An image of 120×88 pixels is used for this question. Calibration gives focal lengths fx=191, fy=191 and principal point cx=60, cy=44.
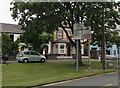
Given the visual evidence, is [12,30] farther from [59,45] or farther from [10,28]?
[59,45]

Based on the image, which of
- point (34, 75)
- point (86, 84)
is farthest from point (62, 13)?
point (86, 84)

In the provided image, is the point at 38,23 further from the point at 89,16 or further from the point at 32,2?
the point at 89,16

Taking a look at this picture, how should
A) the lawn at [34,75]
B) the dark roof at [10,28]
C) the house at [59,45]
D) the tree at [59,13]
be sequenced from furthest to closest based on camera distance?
the house at [59,45], the dark roof at [10,28], the tree at [59,13], the lawn at [34,75]

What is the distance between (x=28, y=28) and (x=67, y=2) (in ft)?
→ 16.7

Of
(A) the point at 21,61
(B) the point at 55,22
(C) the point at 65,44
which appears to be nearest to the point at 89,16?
(B) the point at 55,22

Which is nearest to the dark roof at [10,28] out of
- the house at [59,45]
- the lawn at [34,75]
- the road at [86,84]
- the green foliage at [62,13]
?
the house at [59,45]

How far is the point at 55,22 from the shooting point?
1833 cm

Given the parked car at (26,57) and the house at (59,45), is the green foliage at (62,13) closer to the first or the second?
the parked car at (26,57)

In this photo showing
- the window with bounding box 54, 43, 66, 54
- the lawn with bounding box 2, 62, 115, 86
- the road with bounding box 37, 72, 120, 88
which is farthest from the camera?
the window with bounding box 54, 43, 66, 54

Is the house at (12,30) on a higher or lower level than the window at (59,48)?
higher

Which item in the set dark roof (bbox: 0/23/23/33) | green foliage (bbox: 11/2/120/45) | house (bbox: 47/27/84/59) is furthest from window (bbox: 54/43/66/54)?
green foliage (bbox: 11/2/120/45)

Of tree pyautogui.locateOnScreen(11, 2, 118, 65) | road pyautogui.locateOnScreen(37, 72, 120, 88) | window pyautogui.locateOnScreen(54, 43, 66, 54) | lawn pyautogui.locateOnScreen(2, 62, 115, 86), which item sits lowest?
road pyautogui.locateOnScreen(37, 72, 120, 88)

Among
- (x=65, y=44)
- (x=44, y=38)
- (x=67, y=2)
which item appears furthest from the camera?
(x=65, y=44)

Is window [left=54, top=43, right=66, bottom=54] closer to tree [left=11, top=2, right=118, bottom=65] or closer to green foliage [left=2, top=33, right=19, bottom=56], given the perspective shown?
green foliage [left=2, top=33, right=19, bottom=56]
